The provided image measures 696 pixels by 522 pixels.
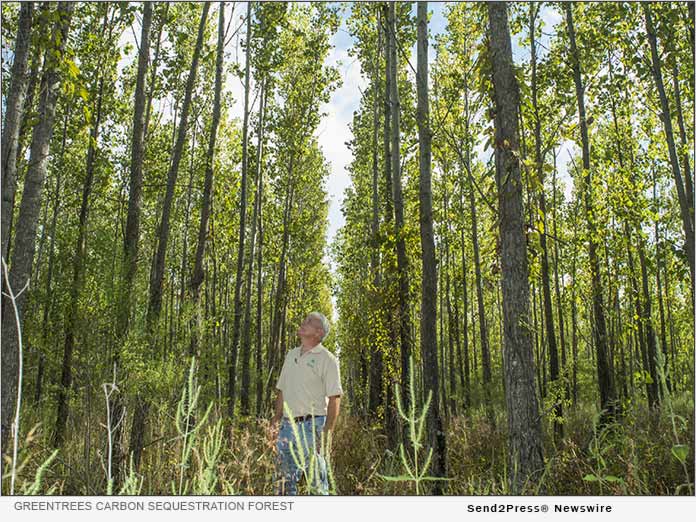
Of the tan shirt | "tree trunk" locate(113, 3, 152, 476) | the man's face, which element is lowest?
the tan shirt

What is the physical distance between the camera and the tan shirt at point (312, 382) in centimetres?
430

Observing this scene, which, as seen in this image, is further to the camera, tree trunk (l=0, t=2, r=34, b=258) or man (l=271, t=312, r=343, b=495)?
man (l=271, t=312, r=343, b=495)

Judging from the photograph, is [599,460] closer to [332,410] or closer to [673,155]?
[332,410]

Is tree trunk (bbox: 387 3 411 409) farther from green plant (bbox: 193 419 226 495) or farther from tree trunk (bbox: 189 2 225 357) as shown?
green plant (bbox: 193 419 226 495)

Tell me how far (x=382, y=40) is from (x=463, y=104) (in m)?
3.69

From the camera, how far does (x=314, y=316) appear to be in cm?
450

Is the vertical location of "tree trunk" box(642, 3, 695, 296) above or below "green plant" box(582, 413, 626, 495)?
above

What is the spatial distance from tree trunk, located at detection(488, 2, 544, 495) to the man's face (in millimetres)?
1437

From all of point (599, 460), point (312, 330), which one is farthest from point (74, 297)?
point (599, 460)

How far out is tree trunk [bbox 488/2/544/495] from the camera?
3.79m

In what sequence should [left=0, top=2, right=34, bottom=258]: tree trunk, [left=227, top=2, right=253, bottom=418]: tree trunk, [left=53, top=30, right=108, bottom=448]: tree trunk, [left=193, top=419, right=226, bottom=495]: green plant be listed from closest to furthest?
[left=193, top=419, right=226, bottom=495]: green plant
[left=0, top=2, right=34, bottom=258]: tree trunk
[left=53, top=30, right=108, bottom=448]: tree trunk
[left=227, top=2, right=253, bottom=418]: tree trunk

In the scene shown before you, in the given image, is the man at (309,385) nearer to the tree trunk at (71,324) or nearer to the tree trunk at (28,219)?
the tree trunk at (28,219)

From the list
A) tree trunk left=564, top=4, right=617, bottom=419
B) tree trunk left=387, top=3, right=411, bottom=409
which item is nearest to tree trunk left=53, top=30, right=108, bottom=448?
tree trunk left=387, top=3, right=411, bottom=409
